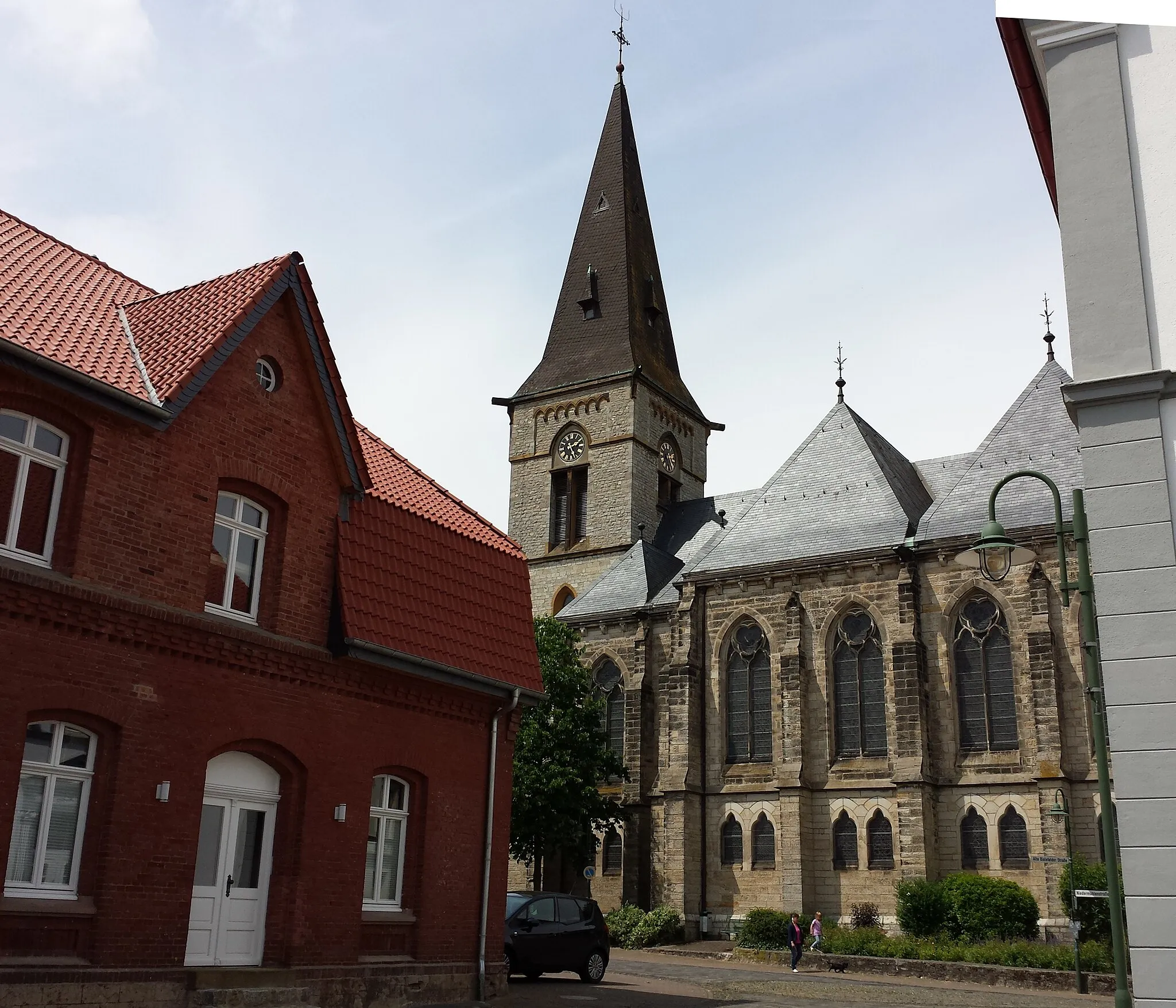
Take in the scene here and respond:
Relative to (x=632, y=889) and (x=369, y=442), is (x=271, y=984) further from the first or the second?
(x=632, y=889)

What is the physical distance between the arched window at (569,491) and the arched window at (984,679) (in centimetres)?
1892

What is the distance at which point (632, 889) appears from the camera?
34531 mm

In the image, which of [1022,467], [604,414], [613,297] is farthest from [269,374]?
[613,297]

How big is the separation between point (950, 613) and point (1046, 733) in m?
4.15

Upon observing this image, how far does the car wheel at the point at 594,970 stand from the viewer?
2028 cm

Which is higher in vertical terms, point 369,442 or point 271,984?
point 369,442

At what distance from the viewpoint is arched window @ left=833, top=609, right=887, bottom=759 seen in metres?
32.6

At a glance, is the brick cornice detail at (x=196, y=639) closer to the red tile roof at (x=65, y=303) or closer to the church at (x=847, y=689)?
the red tile roof at (x=65, y=303)

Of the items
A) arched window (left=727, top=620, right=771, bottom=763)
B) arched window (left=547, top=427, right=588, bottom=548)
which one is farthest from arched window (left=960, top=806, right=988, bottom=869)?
arched window (left=547, top=427, right=588, bottom=548)

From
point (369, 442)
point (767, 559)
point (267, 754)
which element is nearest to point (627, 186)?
point (767, 559)

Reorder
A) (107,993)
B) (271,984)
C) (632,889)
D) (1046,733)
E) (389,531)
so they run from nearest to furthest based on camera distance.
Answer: (107,993), (271,984), (389,531), (1046,733), (632,889)

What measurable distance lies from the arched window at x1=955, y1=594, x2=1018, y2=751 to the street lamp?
2.21 meters

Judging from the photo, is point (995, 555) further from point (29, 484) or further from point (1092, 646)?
point (29, 484)

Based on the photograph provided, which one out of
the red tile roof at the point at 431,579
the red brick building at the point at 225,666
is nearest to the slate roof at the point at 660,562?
the red tile roof at the point at 431,579
